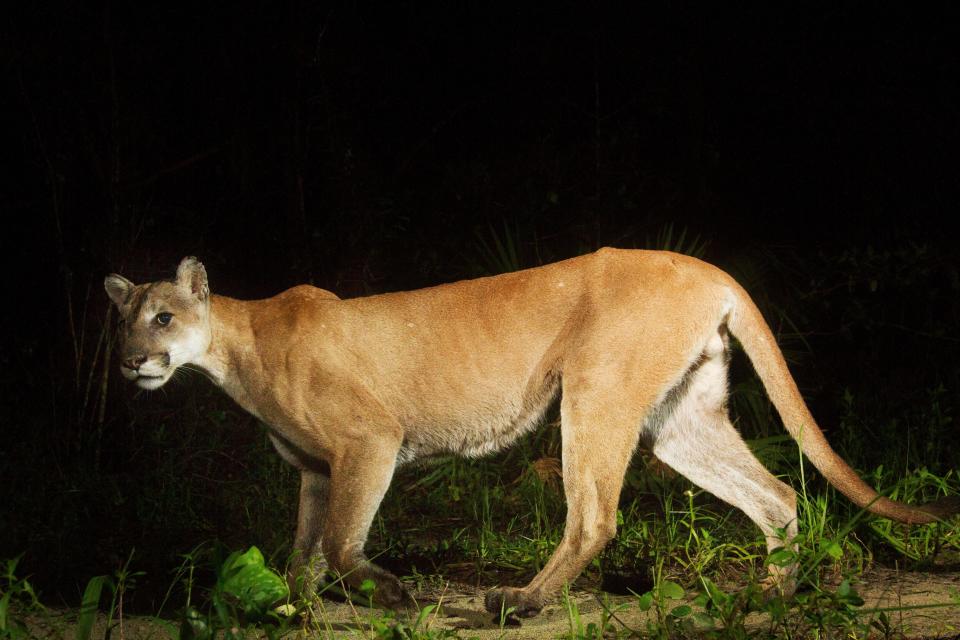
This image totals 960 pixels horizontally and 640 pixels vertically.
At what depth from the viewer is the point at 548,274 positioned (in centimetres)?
439

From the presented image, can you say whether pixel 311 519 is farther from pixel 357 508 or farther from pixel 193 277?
pixel 193 277

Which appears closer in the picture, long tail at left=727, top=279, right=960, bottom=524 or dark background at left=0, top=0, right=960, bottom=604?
long tail at left=727, top=279, right=960, bottom=524

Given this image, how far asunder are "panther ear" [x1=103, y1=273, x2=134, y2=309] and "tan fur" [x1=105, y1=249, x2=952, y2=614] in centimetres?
1

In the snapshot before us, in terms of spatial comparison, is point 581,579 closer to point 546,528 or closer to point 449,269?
point 546,528

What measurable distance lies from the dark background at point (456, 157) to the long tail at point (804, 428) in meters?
2.59

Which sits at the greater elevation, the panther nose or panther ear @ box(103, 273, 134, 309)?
panther ear @ box(103, 273, 134, 309)

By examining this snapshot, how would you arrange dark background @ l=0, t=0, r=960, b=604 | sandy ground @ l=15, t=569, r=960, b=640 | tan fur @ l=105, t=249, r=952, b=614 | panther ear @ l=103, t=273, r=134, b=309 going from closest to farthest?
sandy ground @ l=15, t=569, r=960, b=640 → tan fur @ l=105, t=249, r=952, b=614 → panther ear @ l=103, t=273, r=134, b=309 → dark background @ l=0, t=0, r=960, b=604

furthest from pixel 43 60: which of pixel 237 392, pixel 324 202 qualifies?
pixel 237 392

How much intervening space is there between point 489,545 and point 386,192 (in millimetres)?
3492

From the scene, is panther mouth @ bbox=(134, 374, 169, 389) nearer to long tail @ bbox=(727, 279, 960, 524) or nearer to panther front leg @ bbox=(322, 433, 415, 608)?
panther front leg @ bbox=(322, 433, 415, 608)

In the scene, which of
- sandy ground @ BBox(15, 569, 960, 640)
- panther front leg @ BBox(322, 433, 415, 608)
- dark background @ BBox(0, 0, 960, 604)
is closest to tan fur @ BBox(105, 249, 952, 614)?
panther front leg @ BBox(322, 433, 415, 608)

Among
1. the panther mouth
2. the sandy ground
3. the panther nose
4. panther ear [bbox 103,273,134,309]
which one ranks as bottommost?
the sandy ground

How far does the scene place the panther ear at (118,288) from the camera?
15.4 feet

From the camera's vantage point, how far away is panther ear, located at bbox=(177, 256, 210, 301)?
14.9 feet
